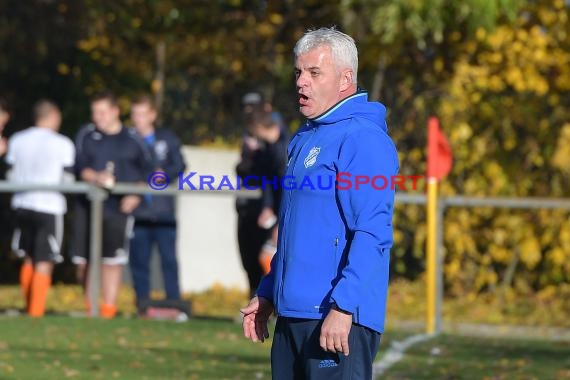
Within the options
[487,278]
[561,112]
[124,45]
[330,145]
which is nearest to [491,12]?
[561,112]

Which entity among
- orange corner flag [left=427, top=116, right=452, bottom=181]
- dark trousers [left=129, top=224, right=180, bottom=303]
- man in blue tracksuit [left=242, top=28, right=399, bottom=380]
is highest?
orange corner flag [left=427, top=116, right=452, bottom=181]

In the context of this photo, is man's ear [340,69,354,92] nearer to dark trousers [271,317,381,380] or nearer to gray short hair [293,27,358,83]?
gray short hair [293,27,358,83]

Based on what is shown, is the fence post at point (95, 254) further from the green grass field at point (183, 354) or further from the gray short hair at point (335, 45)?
the gray short hair at point (335, 45)

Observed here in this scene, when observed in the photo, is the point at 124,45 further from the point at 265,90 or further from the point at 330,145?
the point at 330,145

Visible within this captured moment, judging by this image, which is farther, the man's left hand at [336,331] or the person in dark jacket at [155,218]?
the person in dark jacket at [155,218]

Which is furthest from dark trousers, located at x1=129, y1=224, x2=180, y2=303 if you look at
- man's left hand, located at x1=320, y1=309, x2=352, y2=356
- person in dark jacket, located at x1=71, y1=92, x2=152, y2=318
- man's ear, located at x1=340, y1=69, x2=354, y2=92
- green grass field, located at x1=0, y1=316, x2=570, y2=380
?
man's left hand, located at x1=320, y1=309, x2=352, y2=356

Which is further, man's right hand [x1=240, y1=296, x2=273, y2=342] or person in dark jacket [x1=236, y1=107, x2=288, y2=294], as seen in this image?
person in dark jacket [x1=236, y1=107, x2=288, y2=294]

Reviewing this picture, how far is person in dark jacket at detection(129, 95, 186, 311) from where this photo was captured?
43.9ft

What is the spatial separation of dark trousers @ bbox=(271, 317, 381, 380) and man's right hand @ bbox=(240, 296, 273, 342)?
0.23m

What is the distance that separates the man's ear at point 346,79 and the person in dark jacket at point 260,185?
24.0 ft

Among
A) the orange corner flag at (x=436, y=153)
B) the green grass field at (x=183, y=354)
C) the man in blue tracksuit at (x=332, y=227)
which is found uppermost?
the orange corner flag at (x=436, y=153)

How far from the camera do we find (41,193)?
1325cm

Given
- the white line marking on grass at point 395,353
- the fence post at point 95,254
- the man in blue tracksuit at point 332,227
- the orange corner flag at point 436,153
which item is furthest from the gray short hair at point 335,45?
the fence post at point 95,254

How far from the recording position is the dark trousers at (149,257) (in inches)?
531
